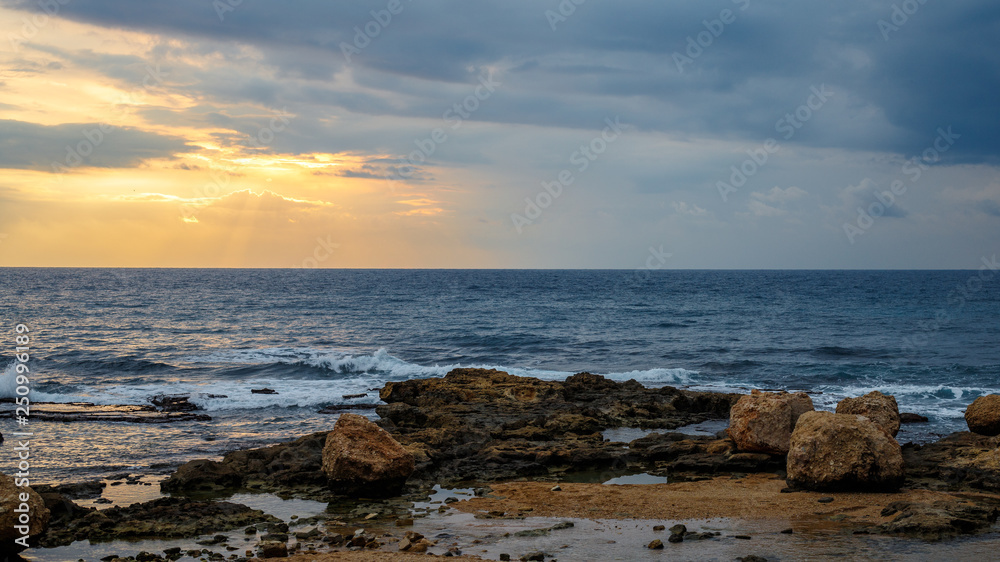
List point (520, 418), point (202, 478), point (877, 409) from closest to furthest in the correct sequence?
point (202, 478) → point (877, 409) → point (520, 418)

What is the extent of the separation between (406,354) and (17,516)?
32.2 m

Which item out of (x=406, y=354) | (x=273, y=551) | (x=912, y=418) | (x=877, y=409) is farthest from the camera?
(x=406, y=354)

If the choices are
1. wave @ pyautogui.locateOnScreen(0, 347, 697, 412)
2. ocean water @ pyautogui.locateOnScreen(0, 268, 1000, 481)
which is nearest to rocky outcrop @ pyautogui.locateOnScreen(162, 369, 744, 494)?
ocean water @ pyautogui.locateOnScreen(0, 268, 1000, 481)

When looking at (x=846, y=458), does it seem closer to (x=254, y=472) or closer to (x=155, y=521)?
(x=254, y=472)

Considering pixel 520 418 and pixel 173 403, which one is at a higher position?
pixel 520 418

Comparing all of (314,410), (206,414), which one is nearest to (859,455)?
(314,410)

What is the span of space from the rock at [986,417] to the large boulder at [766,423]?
18.4 feet

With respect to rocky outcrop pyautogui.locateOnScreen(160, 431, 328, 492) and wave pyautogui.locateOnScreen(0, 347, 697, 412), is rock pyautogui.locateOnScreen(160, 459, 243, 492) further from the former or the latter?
wave pyautogui.locateOnScreen(0, 347, 697, 412)

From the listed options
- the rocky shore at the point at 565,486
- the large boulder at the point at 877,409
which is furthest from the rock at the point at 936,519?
the large boulder at the point at 877,409

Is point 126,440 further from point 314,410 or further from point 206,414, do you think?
point 314,410

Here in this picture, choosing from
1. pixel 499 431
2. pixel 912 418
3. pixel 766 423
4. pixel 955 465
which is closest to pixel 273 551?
pixel 499 431

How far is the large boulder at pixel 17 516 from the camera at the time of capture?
972cm

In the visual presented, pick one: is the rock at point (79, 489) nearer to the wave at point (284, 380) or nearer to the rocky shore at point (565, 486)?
the rocky shore at point (565, 486)

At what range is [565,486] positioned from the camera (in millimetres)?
13977
